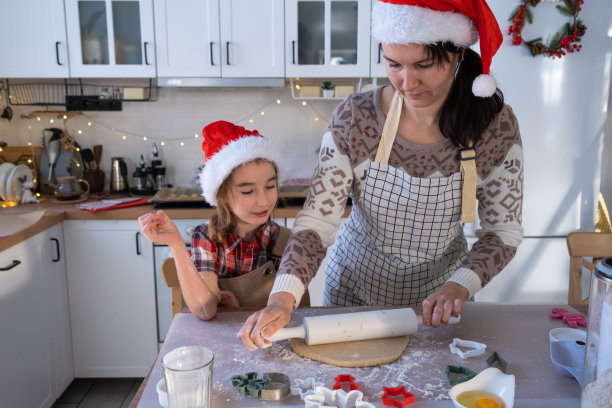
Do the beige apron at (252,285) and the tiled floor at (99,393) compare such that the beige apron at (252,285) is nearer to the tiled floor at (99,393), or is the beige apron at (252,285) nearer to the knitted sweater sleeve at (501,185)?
the knitted sweater sleeve at (501,185)

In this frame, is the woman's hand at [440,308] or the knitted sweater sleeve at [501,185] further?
the knitted sweater sleeve at [501,185]

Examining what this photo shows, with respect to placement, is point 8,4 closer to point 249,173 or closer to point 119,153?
point 119,153

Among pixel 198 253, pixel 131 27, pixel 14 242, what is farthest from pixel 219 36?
pixel 198 253

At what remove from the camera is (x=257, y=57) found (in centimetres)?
241

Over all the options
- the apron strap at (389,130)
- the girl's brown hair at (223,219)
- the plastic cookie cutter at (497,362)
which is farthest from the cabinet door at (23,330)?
the plastic cookie cutter at (497,362)

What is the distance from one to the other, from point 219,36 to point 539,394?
2.05 meters

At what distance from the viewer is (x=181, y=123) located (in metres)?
2.76

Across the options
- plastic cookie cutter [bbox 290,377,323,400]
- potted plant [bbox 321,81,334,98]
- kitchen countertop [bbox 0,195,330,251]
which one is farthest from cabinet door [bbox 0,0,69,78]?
plastic cookie cutter [bbox 290,377,323,400]

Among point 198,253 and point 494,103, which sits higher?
point 494,103

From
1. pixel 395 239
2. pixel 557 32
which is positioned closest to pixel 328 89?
pixel 557 32

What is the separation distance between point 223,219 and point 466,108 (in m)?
0.65

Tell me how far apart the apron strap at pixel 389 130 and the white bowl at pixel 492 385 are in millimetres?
531

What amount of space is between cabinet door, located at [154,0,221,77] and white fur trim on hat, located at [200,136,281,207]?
1.20 meters

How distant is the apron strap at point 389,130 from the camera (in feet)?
3.81
